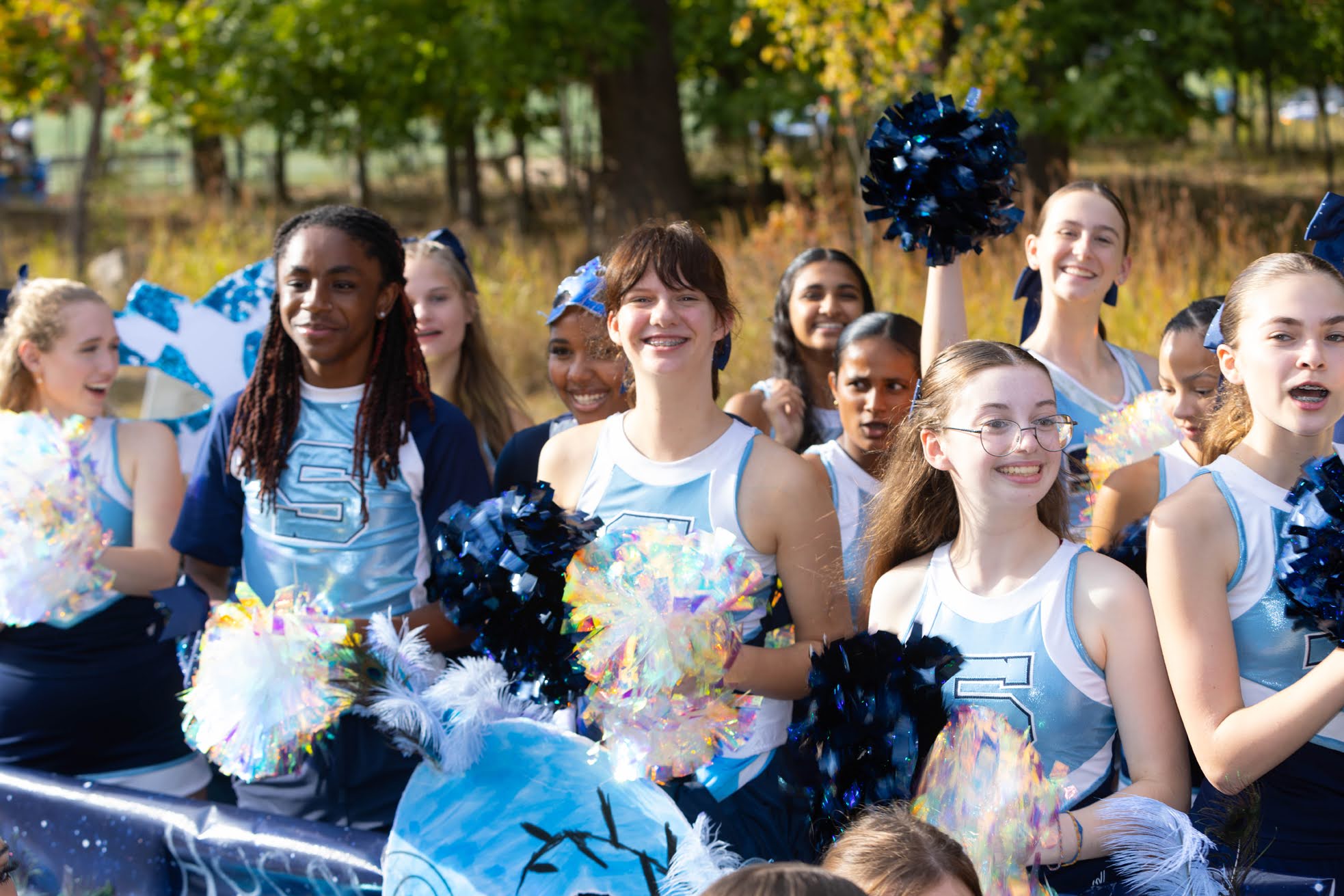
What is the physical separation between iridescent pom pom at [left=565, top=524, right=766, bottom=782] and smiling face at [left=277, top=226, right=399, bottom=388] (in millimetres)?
1088

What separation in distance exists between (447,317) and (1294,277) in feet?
Result: 7.74

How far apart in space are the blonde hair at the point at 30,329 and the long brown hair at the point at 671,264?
5.24 feet

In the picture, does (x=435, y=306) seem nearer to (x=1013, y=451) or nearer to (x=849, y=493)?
(x=849, y=493)

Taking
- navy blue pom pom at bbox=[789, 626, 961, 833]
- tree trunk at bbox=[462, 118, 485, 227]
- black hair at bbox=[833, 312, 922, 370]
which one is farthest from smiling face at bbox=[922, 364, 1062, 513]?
tree trunk at bbox=[462, 118, 485, 227]

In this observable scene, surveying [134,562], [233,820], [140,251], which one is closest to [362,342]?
[134,562]

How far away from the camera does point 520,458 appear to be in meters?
3.26

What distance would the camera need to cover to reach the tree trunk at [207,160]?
1806 centimetres

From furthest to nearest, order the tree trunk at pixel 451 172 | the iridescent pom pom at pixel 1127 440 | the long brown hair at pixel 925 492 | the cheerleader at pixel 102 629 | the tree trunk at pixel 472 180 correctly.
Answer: the tree trunk at pixel 472 180 < the tree trunk at pixel 451 172 < the cheerleader at pixel 102 629 < the iridescent pom pom at pixel 1127 440 < the long brown hair at pixel 925 492

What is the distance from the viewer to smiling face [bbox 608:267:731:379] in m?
2.63

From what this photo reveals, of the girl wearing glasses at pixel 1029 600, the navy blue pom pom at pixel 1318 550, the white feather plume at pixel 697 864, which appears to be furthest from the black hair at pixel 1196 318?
the white feather plume at pixel 697 864

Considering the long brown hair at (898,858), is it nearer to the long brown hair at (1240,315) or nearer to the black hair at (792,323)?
the long brown hair at (1240,315)

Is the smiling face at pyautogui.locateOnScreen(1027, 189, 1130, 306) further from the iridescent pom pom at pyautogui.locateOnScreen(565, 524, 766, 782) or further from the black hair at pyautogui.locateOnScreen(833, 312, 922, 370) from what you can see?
the iridescent pom pom at pyautogui.locateOnScreen(565, 524, 766, 782)

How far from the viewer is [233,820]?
265cm

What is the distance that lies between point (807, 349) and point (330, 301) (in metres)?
1.52
